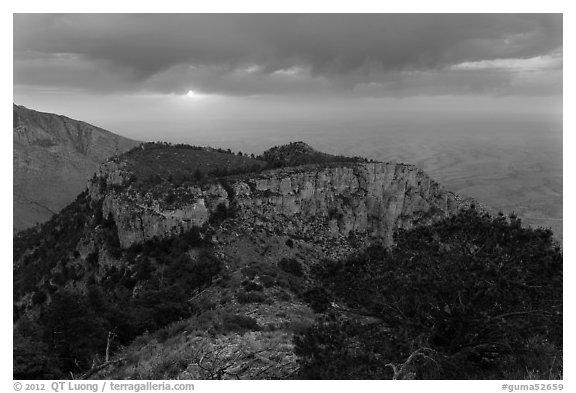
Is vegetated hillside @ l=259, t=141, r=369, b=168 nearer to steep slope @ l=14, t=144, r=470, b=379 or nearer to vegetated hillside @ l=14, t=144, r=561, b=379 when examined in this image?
steep slope @ l=14, t=144, r=470, b=379

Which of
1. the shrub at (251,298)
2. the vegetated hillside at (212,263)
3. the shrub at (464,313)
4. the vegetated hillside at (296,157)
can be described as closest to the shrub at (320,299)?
the vegetated hillside at (212,263)

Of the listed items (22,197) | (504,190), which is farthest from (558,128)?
(22,197)

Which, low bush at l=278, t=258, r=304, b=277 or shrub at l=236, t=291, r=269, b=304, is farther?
low bush at l=278, t=258, r=304, b=277

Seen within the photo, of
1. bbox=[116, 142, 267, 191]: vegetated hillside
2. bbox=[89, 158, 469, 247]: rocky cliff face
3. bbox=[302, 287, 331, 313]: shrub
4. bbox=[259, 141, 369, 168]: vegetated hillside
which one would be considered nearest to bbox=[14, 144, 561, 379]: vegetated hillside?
bbox=[302, 287, 331, 313]: shrub

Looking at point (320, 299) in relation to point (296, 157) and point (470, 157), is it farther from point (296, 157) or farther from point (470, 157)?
point (470, 157)

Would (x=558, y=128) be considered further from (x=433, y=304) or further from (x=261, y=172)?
(x=261, y=172)

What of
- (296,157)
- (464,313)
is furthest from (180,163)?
(464,313)
